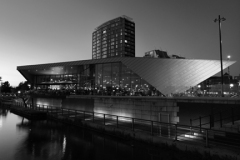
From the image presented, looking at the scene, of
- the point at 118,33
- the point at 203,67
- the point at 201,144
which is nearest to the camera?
the point at 201,144

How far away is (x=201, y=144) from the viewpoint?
7.79 meters

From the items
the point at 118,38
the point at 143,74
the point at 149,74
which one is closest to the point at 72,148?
the point at 143,74

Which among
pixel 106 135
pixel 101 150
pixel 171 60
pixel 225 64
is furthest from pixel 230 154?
pixel 225 64

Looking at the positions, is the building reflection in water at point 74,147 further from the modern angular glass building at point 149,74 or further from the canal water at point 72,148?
the modern angular glass building at point 149,74

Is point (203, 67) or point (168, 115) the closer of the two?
point (168, 115)

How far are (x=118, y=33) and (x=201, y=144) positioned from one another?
112848 millimetres

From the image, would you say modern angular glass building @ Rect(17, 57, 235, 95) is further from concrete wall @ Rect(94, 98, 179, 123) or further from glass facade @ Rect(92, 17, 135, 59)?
glass facade @ Rect(92, 17, 135, 59)

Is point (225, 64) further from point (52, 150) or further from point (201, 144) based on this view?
point (52, 150)

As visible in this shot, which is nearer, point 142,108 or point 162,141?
point 162,141

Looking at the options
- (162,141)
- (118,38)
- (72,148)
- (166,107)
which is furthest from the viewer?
(118,38)

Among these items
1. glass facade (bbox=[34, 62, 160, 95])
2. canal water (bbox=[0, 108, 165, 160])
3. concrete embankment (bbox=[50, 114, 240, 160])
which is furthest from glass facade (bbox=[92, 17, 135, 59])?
canal water (bbox=[0, 108, 165, 160])

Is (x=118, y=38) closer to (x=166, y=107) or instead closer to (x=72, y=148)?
(x=166, y=107)

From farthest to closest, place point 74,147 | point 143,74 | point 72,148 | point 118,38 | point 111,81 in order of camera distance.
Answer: point 118,38 → point 111,81 → point 143,74 → point 74,147 → point 72,148

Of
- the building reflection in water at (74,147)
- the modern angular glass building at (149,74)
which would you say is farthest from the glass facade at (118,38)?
the building reflection in water at (74,147)
